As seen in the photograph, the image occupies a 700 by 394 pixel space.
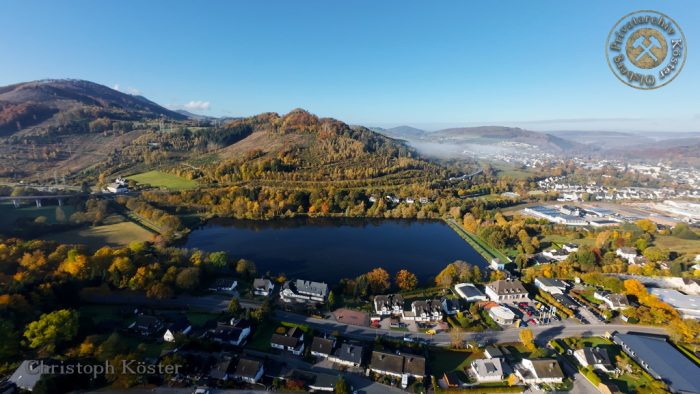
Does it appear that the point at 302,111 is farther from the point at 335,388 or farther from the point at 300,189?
the point at 335,388

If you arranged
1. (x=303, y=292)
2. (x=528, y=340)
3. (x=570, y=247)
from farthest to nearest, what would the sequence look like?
(x=570, y=247), (x=303, y=292), (x=528, y=340)

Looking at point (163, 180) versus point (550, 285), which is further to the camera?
point (163, 180)

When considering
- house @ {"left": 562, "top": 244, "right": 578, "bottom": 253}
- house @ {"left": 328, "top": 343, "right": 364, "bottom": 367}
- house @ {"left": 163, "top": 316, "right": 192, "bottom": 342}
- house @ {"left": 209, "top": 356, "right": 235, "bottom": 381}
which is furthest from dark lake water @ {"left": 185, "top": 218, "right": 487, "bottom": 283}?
house @ {"left": 209, "top": 356, "right": 235, "bottom": 381}

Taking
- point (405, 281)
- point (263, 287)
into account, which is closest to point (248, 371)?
point (263, 287)

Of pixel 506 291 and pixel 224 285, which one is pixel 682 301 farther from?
pixel 224 285

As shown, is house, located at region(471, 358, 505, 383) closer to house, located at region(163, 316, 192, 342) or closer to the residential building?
house, located at region(163, 316, 192, 342)

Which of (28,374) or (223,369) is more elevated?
(28,374)

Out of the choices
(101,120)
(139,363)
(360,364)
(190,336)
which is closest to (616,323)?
(360,364)
